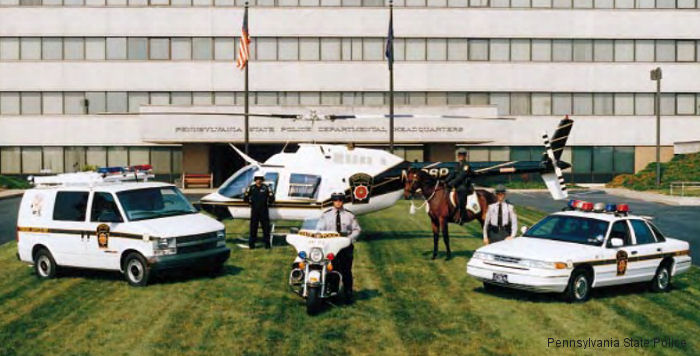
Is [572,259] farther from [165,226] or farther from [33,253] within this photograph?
[33,253]

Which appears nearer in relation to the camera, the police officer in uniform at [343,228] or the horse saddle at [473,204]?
the police officer in uniform at [343,228]

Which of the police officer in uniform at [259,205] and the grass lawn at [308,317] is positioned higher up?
the police officer in uniform at [259,205]

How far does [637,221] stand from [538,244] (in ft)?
8.24

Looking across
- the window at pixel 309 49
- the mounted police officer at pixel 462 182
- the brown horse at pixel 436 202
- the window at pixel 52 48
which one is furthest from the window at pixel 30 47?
the mounted police officer at pixel 462 182

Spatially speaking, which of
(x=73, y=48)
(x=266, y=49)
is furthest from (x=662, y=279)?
(x=73, y=48)

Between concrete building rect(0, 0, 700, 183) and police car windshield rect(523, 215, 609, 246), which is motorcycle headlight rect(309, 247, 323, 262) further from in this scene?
concrete building rect(0, 0, 700, 183)

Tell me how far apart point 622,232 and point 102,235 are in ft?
36.5

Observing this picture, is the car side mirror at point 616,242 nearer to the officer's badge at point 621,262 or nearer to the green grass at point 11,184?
the officer's badge at point 621,262

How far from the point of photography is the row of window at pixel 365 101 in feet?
175

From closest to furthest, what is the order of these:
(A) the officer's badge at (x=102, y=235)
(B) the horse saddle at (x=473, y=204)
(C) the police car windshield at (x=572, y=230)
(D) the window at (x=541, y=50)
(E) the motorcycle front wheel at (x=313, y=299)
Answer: (E) the motorcycle front wheel at (x=313, y=299)
(C) the police car windshield at (x=572, y=230)
(A) the officer's badge at (x=102, y=235)
(B) the horse saddle at (x=473, y=204)
(D) the window at (x=541, y=50)

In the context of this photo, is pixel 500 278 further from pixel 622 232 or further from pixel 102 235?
pixel 102 235

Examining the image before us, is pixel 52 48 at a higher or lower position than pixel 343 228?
higher

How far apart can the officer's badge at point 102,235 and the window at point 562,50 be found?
47.9 metres

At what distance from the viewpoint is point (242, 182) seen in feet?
67.4
